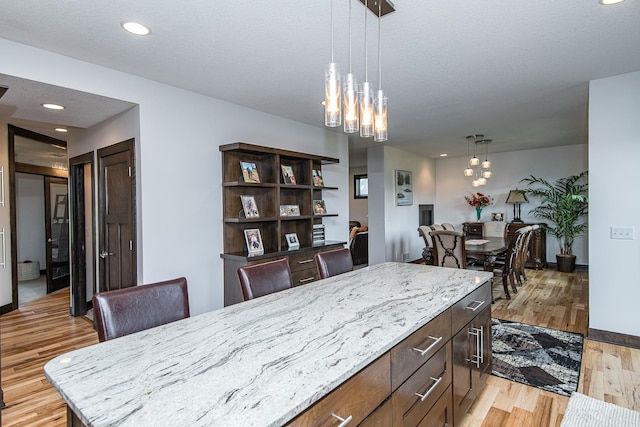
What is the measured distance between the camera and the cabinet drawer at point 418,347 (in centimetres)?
130

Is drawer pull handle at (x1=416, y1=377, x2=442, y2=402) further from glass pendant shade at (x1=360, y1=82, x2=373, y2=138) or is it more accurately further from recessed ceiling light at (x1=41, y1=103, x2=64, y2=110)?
recessed ceiling light at (x1=41, y1=103, x2=64, y2=110)

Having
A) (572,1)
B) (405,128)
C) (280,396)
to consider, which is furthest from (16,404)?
(405,128)

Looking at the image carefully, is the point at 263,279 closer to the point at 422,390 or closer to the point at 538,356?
the point at 422,390

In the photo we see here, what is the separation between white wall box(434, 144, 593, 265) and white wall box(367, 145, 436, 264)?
55.3 inches

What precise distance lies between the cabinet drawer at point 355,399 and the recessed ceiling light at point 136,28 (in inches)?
95.0

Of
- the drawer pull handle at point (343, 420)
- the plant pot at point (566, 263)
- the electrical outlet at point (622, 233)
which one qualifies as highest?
the electrical outlet at point (622, 233)

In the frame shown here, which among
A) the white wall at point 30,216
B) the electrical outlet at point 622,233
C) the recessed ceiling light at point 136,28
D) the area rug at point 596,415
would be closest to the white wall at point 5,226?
the white wall at point 30,216

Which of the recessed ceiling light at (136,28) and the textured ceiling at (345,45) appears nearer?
the textured ceiling at (345,45)

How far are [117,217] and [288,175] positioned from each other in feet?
6.31

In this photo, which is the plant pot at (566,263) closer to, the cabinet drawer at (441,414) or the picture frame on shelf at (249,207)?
the picture frame on shelf at (249,207)

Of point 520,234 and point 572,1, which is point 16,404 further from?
point 520,234

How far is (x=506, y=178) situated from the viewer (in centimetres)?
765

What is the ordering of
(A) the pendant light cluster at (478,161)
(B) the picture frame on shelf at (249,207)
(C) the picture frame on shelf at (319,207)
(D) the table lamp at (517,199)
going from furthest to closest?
1. (D) the table lamp at (517,199)
2. (A) the pendant light cluster at (478,161)
3. (C) the picture frame on shelf at (319,207)
4. (B) the picture frame on shelf at (249,207)

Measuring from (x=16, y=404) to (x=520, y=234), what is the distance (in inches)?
221
